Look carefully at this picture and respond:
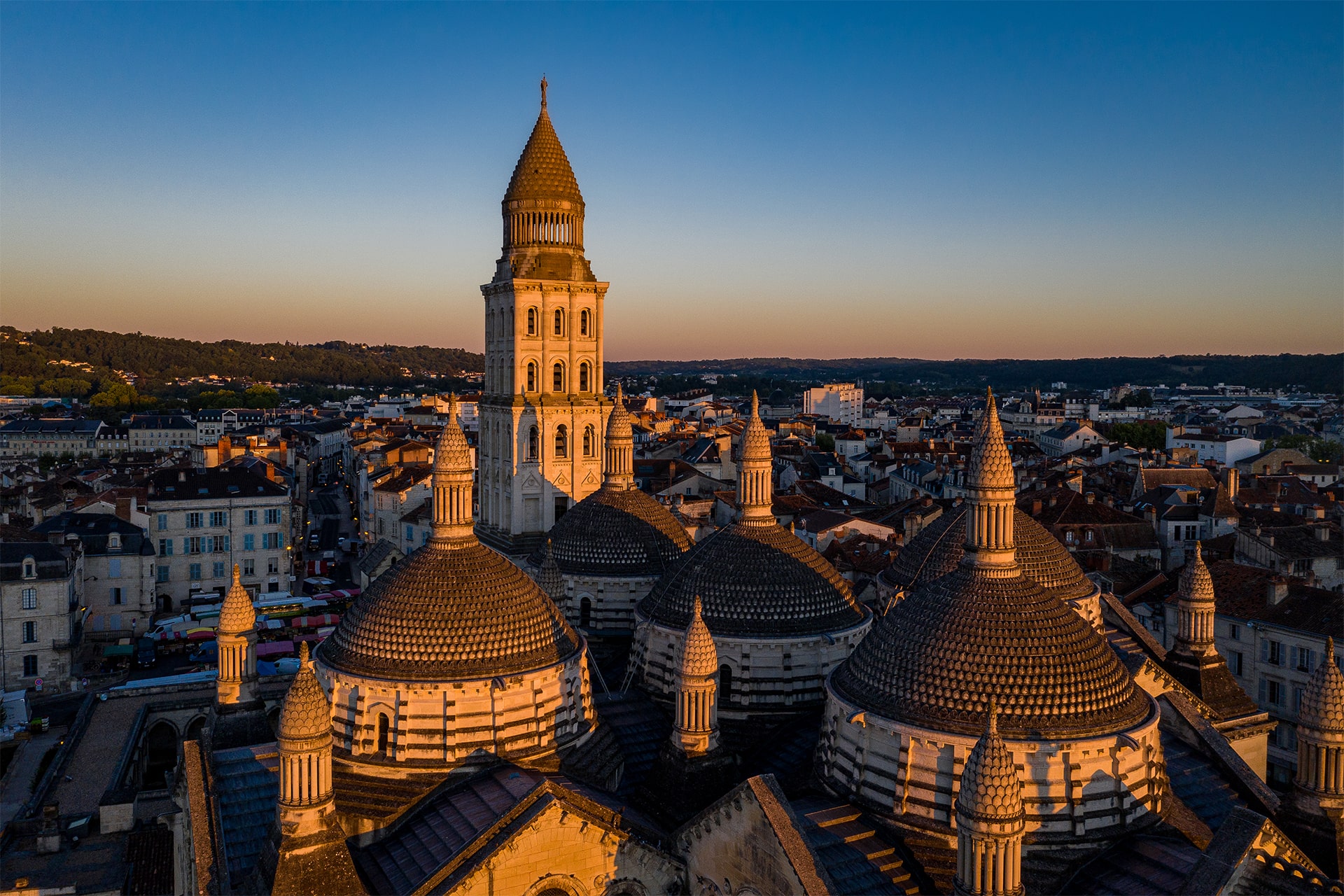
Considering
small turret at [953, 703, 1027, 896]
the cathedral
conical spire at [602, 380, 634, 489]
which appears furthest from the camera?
conical spire at [602, 380, 634, 489]

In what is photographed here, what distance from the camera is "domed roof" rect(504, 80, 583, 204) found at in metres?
44.5

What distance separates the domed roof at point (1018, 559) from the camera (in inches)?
1159

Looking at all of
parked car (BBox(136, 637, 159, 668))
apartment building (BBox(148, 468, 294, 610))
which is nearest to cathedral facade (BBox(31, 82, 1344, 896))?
parked car (BBox(136, 637, 159, 668))

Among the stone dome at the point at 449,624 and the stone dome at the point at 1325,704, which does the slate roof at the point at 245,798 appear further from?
the stone dome at the point at 1325,704

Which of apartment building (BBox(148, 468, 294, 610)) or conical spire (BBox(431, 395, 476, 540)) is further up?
conical spire (BBox(431, 395, 476, 540))

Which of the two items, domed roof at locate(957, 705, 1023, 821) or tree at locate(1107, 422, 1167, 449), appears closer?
domed roof at locate(957, 705, 1023, 821)

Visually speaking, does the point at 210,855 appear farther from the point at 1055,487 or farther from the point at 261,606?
the point at 1055,487

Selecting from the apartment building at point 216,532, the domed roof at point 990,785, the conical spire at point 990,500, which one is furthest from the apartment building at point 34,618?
the domed roof at point 990,785

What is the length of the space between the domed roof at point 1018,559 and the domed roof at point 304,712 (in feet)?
54.6

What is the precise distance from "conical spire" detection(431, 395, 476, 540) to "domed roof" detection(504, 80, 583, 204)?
2005 centimetres

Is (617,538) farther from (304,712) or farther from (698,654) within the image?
(304,712)

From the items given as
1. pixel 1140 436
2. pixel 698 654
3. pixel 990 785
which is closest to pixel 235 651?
pixel 698 654

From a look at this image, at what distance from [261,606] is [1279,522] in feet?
218

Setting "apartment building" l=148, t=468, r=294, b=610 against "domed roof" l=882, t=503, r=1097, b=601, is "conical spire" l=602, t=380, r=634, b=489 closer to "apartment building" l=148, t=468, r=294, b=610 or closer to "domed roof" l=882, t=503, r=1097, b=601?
"domed roof" l=882, t=503, r=1097, b=601
